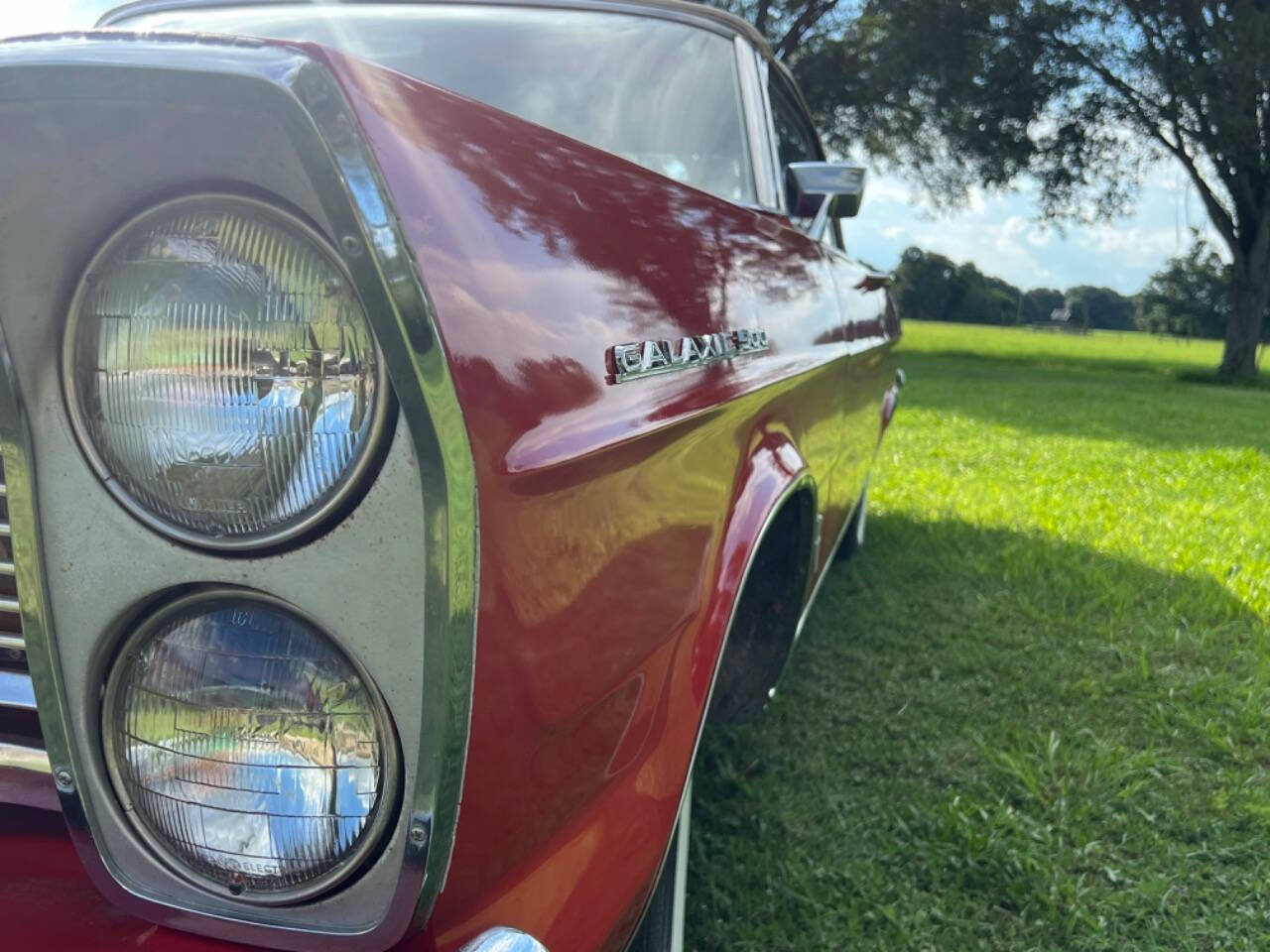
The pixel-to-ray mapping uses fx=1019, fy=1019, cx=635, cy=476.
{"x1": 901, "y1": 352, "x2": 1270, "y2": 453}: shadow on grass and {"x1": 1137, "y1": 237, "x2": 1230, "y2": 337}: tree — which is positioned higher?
{"x1": 1137, "y1": 237, "x2": 1230, "y2": 337}: tree

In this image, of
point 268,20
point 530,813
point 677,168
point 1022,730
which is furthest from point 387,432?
point 1022,730

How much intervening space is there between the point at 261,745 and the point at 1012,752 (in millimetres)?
2027

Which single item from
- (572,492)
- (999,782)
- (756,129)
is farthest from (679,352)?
(999,782)

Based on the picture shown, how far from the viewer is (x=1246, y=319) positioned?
663 inches

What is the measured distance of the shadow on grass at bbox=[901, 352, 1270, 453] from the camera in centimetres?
802

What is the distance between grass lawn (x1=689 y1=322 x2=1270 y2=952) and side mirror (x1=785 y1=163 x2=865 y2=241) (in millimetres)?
1236

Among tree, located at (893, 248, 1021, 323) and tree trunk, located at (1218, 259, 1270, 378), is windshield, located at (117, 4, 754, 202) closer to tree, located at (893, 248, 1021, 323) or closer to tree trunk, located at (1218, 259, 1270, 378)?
tree trunk, located at (1218, 259, 1270, 378)

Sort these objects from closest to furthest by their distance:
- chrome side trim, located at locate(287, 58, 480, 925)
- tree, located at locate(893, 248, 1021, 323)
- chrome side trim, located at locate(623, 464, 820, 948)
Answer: chrome side trim, located at locate(287, 58, 480, 925), chrome side trim, located at locate(623, 464, 820, 948), tree, located at locate(893, 248, 1021, 323)

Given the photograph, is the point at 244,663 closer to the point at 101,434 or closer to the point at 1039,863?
the point at 101,434

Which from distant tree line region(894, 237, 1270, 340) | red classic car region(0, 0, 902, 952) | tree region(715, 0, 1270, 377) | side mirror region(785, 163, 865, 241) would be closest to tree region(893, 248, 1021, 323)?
distant tree line region(894, 237, 1270, 340)

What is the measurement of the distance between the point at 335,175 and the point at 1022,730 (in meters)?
2.29

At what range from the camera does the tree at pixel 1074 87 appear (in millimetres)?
14750

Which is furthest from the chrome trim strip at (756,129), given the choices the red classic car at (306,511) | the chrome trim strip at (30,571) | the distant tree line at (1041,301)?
the distant tree line at (1041,301)

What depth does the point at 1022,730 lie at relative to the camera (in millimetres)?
2520
